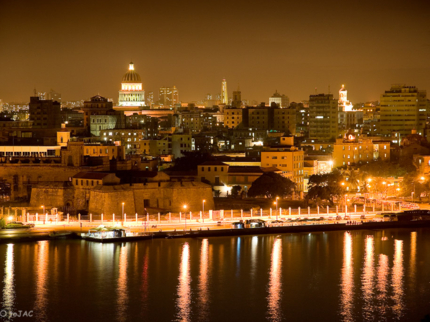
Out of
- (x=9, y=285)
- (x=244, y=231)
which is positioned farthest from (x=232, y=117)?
(x=9, y=285)

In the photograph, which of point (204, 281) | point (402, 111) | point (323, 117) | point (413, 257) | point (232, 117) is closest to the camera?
point (204, 281)

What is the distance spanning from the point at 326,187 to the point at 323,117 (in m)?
28.2

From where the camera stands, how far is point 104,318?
20266 mm

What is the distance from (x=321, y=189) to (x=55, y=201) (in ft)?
30.3

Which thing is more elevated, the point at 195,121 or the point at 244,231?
the point at 195,121

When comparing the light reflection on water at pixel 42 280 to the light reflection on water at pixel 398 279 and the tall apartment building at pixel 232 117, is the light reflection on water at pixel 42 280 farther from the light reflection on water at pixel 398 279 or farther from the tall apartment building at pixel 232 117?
the tall apartment building at pixel 232 117

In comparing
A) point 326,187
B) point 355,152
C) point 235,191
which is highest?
point 355,152

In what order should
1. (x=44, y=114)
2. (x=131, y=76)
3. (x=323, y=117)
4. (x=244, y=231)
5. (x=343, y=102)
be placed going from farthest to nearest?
1. (x=343, y=102)
2. (x=131, y=76)
3. (x=323, y=117)
4. (x=44, y=114)
5. (x=244, y=231)

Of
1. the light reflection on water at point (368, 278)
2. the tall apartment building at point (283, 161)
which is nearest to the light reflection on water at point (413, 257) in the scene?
the light reflection on water at point (368, 278)

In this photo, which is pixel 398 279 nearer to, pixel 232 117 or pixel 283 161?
pixel 283 161

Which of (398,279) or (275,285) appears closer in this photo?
(275,285)

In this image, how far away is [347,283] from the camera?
76.2 feet

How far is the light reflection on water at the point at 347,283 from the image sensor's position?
20.9 m

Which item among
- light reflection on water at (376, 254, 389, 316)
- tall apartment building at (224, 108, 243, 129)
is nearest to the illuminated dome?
tall apartment building at (224, 108, 243, 129)
